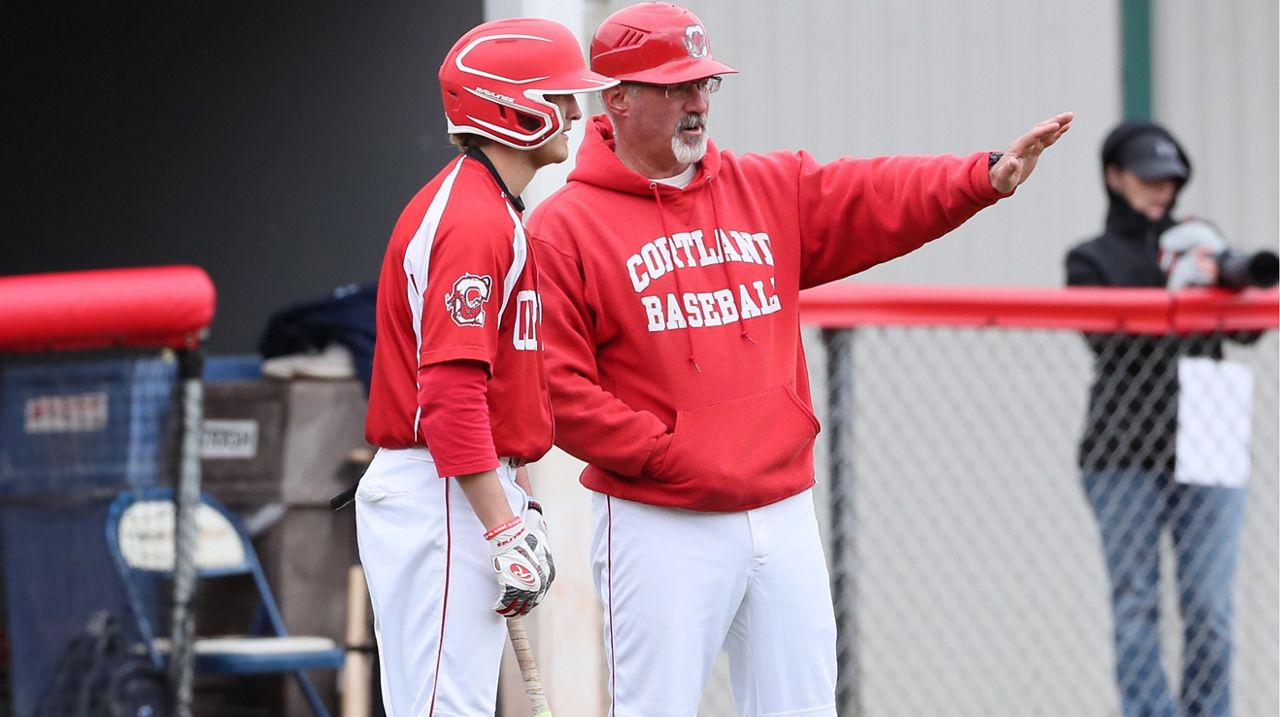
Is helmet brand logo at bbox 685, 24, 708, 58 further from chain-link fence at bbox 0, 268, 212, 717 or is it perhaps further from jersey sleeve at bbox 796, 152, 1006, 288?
chain-link fence at bbox 0, 268, 212, 717

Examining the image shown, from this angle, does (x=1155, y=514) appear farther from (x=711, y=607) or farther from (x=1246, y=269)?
(x=711, y=607)

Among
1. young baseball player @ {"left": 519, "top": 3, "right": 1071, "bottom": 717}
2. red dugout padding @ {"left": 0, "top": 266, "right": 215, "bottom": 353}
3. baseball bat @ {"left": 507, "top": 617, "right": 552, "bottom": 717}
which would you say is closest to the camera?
baseball bat @ {"left": 507, "top": 617, "right": 552, "bottom": 717}

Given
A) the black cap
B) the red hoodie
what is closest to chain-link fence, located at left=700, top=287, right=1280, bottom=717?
the black cap

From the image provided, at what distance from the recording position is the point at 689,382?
339 centimetres

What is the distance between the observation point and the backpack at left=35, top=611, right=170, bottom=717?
4.16 m

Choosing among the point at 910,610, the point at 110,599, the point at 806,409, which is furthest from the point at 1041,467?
the point at 110,599

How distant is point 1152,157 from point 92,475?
3275 millimetres

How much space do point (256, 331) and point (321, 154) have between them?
0.75 m

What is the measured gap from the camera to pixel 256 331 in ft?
21.7

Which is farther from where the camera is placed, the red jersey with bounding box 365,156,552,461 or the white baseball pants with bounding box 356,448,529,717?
the white baseball pants with bounding box 356,448,529,717

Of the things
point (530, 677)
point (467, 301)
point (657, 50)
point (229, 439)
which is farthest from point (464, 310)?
point (229, 439)

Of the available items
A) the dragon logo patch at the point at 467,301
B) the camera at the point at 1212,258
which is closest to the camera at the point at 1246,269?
the camera at the point at 1212,258

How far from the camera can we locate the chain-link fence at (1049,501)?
15.1 feet

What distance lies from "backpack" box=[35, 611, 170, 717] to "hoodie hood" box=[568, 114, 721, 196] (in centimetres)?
173
